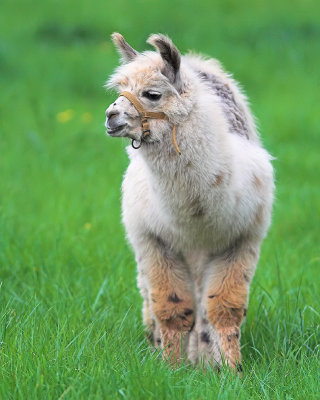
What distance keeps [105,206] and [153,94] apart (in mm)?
3391

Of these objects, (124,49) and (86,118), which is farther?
(86,118)

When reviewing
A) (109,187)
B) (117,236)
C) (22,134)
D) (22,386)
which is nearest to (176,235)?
(22,386)

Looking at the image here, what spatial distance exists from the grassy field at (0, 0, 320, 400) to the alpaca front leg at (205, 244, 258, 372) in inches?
7.0

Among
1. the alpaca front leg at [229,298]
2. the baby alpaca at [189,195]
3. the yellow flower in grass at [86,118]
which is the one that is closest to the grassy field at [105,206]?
the yellow flower in grass at [86,118]

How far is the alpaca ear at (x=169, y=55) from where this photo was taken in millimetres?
4078

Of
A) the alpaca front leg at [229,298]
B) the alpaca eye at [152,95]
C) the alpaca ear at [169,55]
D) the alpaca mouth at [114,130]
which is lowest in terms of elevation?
the alpaca front leg at [229,298]

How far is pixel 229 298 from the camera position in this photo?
14.7ft

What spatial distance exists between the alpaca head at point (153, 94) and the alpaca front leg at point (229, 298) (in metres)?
0.89

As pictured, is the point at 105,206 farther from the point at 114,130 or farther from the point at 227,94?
the point at 114,130

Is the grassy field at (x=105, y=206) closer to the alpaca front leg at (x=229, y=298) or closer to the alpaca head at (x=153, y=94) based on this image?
the alpaca front leg at (x=229, y=298)

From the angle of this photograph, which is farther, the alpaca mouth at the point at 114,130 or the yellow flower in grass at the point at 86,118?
the yellow flower in grass at the point at 86,118

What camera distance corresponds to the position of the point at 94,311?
4984 mm

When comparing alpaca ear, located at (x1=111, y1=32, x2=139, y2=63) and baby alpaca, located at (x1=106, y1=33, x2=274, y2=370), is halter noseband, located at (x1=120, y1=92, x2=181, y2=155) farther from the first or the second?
alpaca ear, located at (x1=111, y1=32, x2=139, y2=63)

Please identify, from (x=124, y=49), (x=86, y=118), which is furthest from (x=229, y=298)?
(x=86, y=118)
